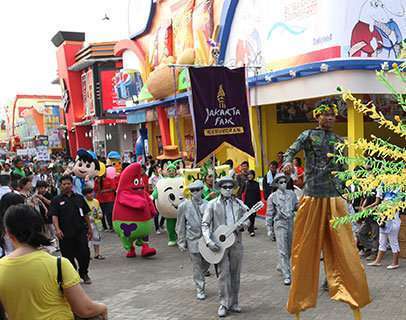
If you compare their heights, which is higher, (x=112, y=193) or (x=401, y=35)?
(x=401, y=35)

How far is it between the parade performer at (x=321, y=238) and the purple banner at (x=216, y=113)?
2.46m

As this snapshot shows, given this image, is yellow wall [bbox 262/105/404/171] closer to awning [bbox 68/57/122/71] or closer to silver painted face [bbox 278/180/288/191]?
silver painted face [bbox 278/180/288/191]

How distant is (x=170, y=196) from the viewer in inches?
387

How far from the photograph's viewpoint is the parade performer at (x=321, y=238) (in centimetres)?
494

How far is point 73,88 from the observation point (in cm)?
3397

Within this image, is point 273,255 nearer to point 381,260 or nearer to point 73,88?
point 381,260

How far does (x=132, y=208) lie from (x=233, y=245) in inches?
134

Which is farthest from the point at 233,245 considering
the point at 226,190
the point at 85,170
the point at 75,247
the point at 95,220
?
the point at 85,170

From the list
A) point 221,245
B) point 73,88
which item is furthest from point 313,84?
point 73,88

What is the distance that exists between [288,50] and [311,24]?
924mm

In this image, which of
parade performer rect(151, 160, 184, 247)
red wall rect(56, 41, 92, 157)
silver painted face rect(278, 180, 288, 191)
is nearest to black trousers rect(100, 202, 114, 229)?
parade performer rect(151, 160, 184, 247)

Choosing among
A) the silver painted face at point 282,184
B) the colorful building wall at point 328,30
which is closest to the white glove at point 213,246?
the silver painted face at point 282,184

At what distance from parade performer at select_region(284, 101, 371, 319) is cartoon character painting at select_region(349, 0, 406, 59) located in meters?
5.81

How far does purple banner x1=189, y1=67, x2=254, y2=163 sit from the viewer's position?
7.65 meters
